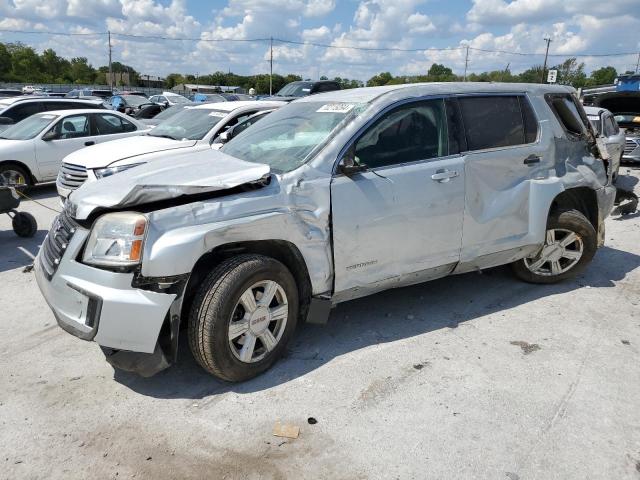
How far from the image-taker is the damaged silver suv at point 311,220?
2896 mm

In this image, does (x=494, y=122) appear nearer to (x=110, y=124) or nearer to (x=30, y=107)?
(x=110, y=124)

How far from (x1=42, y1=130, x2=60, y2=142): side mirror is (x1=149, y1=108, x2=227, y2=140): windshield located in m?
2.27

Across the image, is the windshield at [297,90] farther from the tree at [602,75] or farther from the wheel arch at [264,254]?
the tree at [602,75]

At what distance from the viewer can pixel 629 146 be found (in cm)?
1409

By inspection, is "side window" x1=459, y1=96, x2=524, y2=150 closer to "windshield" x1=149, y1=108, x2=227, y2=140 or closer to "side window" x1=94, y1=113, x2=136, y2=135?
"windshield" x1=149, y1=108, x2=227, y2=140

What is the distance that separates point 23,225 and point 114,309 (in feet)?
15.6

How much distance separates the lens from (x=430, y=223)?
151 inches

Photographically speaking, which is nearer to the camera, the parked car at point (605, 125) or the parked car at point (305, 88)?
the parked car at point (605, 125)

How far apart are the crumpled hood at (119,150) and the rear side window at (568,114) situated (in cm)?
498

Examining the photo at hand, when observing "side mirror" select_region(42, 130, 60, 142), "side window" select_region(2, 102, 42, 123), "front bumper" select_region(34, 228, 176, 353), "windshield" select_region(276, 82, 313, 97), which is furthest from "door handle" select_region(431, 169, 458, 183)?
"windshield" select_region(276, 82, 313, 97)

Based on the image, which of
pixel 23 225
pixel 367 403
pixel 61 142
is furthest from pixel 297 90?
pixel 367 403

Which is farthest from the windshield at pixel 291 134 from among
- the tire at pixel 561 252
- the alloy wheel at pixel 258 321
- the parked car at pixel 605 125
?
the parked car at pixel 605 125

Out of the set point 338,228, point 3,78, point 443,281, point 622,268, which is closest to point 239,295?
point 338,228

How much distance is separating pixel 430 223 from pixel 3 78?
105 m
